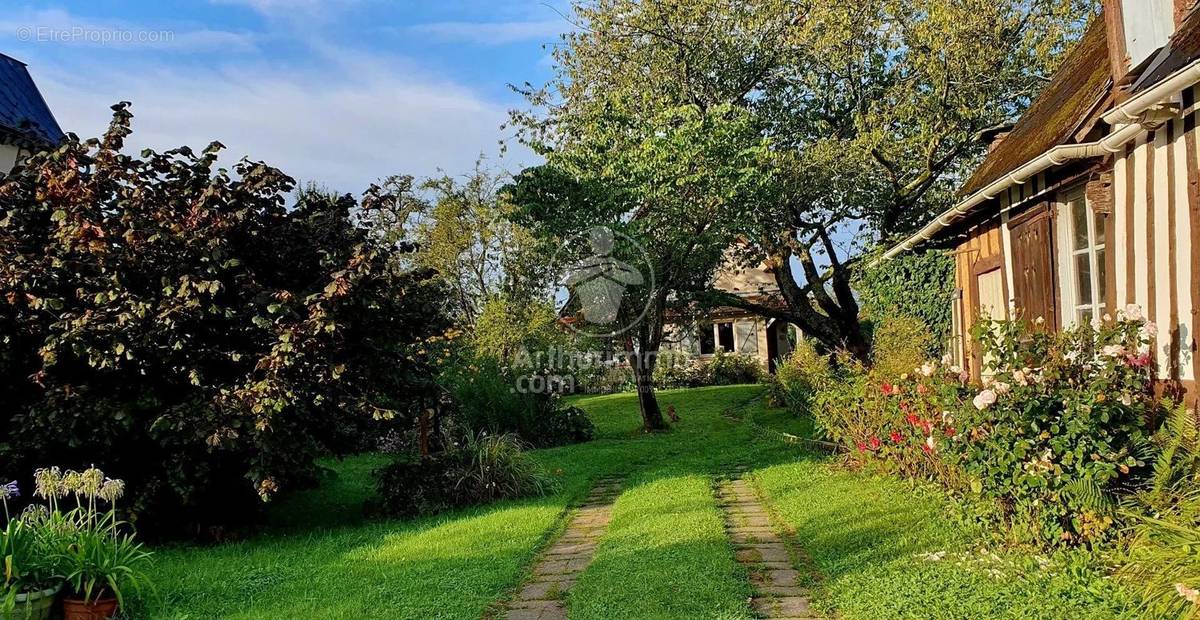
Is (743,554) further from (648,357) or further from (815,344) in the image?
(815,344)

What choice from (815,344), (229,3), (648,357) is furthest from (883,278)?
(229,3)

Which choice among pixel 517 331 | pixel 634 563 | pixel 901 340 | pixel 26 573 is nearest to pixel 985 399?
pixel 634 563

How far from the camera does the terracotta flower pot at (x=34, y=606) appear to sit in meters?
4.56

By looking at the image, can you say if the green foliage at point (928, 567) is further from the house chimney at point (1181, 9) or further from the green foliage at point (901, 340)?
the house chimney at point (1181, 9)

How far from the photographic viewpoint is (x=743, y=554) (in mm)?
5965

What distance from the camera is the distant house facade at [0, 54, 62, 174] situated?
37.6 feet

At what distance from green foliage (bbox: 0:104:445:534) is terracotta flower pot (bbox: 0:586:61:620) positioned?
7.07 feet

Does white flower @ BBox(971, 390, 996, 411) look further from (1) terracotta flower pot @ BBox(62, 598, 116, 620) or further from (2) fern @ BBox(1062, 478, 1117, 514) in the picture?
(1) terracotta flower pot @ BBox(62, 598, 116, 620)

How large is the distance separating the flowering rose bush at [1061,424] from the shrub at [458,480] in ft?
16.6

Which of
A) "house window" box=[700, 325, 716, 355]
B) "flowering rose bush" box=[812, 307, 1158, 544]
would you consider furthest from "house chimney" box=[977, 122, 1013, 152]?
"house window" box=[700, 325, 716, 355]

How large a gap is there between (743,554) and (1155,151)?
3874mm

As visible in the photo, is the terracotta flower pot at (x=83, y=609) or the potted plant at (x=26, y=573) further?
the terracotta flower pot at (x=83, y=609)

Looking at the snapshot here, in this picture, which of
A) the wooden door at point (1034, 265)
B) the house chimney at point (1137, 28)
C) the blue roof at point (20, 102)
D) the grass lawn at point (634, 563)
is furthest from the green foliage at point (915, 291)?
the blue roof at point (20, 102)

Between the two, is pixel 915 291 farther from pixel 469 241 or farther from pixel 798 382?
pixel 469 241
